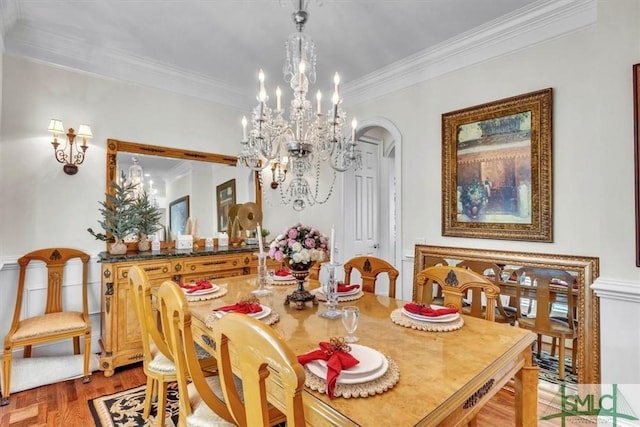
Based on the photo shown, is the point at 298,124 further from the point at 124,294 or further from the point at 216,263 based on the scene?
the point at 124,294

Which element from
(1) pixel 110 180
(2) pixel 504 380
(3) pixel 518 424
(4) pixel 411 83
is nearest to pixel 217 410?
(2) pixel 504 380

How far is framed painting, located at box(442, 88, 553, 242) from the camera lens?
7.83 feet

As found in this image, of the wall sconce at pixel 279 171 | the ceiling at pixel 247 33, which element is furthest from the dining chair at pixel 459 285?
the wall sconce at pixel 279 171

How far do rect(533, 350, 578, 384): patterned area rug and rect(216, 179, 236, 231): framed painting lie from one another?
3346 mm

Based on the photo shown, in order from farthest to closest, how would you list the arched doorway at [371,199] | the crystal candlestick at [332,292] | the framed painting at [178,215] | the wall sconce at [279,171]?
the wall sconce at [279,171], the arched doorway at [371,199], the framed painting at [178,215], the crystal candlestick at [332,292]

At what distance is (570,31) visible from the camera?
2291 mm

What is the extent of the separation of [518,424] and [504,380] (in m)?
0.32

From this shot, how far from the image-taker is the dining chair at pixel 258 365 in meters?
0.73

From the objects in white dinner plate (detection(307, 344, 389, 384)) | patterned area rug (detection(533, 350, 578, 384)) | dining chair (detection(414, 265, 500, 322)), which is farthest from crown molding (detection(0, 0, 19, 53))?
patterned area rug (detection(533, 350, 578, 384))

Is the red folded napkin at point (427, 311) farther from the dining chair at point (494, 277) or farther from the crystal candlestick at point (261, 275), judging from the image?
the dining chair at point (494, 277)

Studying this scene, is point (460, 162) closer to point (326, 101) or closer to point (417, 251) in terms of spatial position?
point (417, 251)

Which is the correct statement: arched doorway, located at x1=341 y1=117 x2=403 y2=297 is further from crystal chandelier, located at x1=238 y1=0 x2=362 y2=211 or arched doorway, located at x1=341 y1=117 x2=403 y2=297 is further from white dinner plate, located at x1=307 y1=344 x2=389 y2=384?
white dinner plate, located at x1=307 y1=344 x2=389 y2=384

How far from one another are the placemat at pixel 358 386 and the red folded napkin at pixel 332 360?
0.03m

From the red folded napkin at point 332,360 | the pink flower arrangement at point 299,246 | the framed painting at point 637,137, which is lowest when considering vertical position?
the red folded napkin at point 332,360
